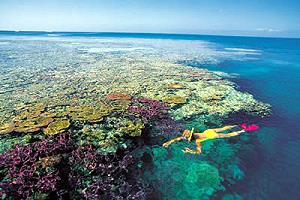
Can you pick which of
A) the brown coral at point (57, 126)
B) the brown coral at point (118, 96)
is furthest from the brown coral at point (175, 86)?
the brown coral at point (57, 126)

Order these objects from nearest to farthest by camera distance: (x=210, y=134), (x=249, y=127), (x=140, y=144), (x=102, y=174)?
(x=102, y=174) → (x=140, y=144) → (x=210, y=134) → (x=249, y=127)

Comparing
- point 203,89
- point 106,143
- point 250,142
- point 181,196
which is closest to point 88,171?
point 106,143

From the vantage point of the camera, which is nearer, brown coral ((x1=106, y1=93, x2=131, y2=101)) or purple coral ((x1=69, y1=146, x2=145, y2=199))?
purple coral ((x1=69, y1=146, x2=145, y2=199))

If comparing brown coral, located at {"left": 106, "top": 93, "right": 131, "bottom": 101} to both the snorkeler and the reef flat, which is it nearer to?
the reef flat

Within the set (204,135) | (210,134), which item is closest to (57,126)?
(204,135)

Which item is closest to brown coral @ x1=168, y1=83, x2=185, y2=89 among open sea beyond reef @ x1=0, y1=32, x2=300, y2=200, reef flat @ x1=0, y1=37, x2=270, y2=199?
reef flat @ x1=0, y1=37, x2=270, y2=199

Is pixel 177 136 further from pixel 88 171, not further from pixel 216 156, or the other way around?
pixel 88 171

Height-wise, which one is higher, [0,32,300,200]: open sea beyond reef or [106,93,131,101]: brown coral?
[106,93,131,101]: brown coral

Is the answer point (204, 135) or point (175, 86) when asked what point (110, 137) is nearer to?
A: point (204, 135)
